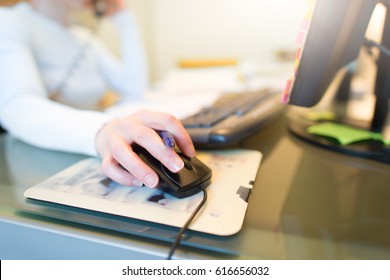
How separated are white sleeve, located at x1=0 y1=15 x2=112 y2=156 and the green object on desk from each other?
1.38ft

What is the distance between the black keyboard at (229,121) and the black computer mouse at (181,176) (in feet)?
0.35

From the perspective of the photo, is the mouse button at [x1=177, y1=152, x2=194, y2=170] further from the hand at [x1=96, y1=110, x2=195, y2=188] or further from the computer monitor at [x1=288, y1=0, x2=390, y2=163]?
the computer monitor at [x1=288, y1=0, x2=390, y2=163]

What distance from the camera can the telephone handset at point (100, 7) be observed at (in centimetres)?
97

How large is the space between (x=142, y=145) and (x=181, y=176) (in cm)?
7

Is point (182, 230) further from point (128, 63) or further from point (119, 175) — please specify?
point (128, 63)

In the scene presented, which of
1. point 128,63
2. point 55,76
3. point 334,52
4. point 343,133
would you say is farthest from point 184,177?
point 128,63

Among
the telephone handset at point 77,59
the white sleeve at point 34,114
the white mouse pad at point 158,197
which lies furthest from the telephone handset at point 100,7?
the white mouse pad at point 158,197

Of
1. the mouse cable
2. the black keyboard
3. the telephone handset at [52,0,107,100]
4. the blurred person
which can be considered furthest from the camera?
the telephone handset at [52,0,107,100]

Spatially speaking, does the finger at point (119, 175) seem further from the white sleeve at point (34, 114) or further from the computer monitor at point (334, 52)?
the computer monitor at point (334, 52)

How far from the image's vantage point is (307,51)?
13.9 inches

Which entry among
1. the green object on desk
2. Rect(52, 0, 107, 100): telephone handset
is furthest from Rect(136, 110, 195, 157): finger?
Rect(52, 0, 107, 100): telephone handset

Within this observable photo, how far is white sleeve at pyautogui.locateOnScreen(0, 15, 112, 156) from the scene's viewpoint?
1.49 ft
